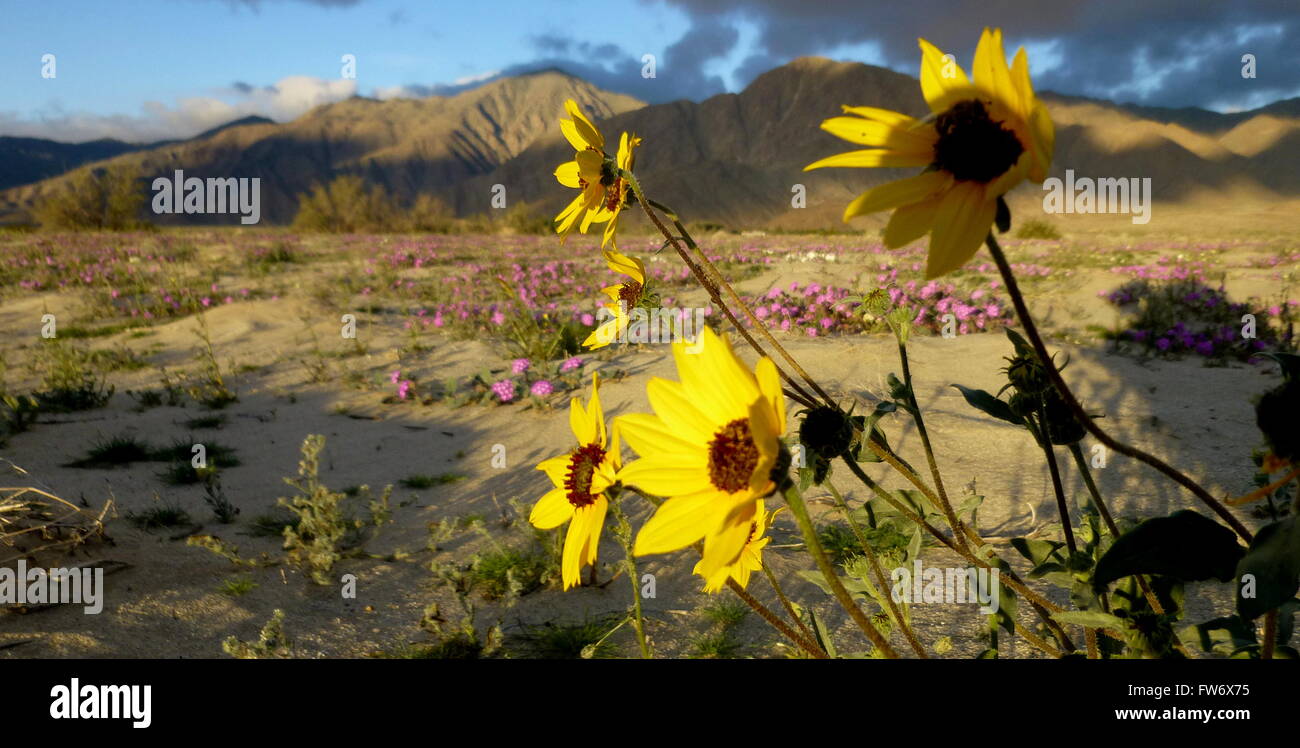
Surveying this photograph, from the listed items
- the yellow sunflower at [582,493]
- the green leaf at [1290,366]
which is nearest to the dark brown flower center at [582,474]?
the yellow sunflower at [582,493]

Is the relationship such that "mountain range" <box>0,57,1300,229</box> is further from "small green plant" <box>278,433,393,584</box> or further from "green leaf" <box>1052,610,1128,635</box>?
"green leaf" <box>1052,610,1128,635</box>

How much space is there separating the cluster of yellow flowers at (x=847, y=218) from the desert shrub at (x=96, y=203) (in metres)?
29.6

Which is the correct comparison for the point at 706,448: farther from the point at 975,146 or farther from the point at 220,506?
the point at 220,506

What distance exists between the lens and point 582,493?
1.19 m

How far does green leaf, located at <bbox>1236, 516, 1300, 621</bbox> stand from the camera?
0.70 meters

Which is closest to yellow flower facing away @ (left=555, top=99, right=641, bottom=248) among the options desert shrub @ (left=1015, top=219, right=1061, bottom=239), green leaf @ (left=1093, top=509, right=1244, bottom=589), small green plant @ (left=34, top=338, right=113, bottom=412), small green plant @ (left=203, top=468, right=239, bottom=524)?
green leaf @ (left=1093, top=509, right=1244, bottom=589)

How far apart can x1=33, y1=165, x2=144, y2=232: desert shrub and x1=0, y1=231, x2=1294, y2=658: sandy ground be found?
23.4 meters

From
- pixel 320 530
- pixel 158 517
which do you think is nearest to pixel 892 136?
pixel 320 530

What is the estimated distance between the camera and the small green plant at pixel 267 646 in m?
1.72

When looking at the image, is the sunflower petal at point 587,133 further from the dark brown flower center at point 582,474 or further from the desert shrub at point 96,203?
the desert shrub at point 96,203
